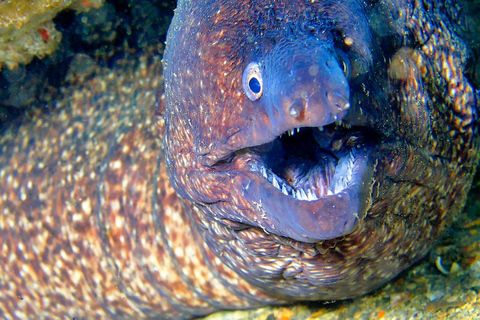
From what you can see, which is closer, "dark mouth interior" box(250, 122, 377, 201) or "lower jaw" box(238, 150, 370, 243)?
"lower jaw" box(238, 150, 370, 243)

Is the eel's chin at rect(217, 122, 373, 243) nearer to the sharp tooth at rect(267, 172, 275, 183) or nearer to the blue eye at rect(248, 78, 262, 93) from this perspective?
the sharp tooth at rect(267, 172, 275, 183)

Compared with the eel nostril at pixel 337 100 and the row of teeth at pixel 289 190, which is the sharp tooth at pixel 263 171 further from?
the eel nostril at pixel 337 100

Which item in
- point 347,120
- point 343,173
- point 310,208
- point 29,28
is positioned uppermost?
point 29,28

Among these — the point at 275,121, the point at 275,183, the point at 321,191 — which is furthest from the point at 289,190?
the point at 275,121

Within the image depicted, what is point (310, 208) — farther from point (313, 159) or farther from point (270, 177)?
point (313, 159)

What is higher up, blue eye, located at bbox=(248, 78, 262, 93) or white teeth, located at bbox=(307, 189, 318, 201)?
blue eye, located at bbox=(248, 78, 262, 93)

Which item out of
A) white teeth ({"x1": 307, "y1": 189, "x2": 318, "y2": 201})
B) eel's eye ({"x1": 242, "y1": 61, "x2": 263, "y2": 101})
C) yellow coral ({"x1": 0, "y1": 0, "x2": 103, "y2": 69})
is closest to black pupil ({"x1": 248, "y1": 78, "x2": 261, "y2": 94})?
eel's eye ({"x1": 242, "y1": 61, "x2": 263, "y2": 101})

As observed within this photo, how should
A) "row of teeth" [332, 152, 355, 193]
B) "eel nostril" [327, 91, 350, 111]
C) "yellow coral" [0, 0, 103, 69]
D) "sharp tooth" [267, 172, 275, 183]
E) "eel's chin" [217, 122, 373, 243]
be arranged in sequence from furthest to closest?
1. "yellow coral" [0, 0, 103, 69]
2. "sharp tooth" [267, 172, 275, 183]
3. "row of teeth" [332, 152, 355, 193]
4. "eel's chin" [217, 122, 373, 243]
5. "eel nostril" [327, 91, 350, 111]
